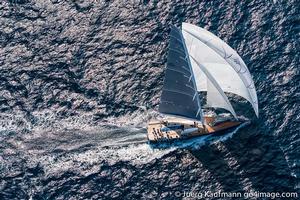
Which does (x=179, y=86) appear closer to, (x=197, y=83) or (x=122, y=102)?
(x=197, y=83)

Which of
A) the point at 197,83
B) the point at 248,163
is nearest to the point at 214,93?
the point at 197,83

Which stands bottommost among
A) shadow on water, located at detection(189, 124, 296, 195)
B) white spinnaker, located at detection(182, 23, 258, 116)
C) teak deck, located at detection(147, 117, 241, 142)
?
shadow on water, located at detection(189, 124, 296, 195)

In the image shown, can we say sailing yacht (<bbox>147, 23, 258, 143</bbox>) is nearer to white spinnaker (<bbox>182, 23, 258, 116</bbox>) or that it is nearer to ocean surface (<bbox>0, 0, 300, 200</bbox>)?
white spinnaker (<bbox>182, 23, 258, 116</bbox>)

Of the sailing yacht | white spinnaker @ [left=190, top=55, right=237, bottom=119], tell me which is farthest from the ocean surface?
white spinnaker @ [left=190, top=55, right=237, bottom=119]

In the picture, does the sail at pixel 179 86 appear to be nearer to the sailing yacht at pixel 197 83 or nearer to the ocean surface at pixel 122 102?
the sailing yacht at pixel 197 83

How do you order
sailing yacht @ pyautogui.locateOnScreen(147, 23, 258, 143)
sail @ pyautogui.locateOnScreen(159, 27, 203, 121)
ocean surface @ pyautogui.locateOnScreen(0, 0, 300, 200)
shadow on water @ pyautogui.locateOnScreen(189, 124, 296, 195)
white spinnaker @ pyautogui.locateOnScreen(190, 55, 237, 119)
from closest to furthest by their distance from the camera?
shadow on water @ pyautogui.locateOnScreen(189, 124, 296, 195)
sail @ pyautogui.locateOnScreen(159, 27, 203, 121)
sailing yacht @ pyautogui.locateOnScreen(147, 23, 258, 143)
ocean surface @ pyautogui.locateOnScreen(0, 0, 300, 200)
white spinnaker @ pyautogui.locateOnScreen(190, 55, 237, 119)

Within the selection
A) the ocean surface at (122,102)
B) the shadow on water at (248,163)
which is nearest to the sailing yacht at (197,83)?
the ocean surface at (122,102)
